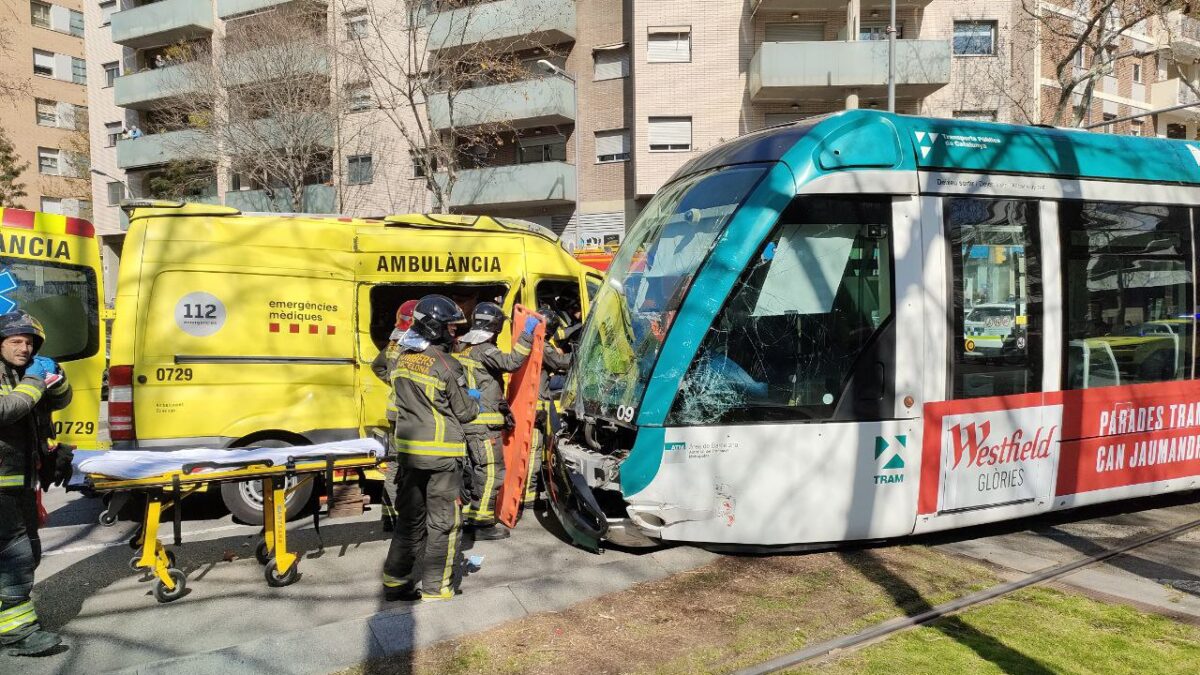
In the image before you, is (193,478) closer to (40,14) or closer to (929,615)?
(929,615)

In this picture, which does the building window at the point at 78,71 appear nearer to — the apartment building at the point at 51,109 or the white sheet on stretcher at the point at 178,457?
the apartment building at the point at 51,109

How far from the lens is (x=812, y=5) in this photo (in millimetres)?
22391

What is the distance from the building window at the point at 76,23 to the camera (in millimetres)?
39850

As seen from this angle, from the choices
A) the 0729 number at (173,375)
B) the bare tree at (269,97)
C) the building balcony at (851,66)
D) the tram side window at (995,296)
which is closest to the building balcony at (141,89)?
the bare tree at (269,97)

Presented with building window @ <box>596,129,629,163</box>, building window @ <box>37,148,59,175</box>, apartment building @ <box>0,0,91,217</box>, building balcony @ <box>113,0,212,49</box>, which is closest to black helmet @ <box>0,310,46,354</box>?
building window @ <box>596,129,629,163</box>

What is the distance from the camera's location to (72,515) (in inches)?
279

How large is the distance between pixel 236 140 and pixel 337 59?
138 inches

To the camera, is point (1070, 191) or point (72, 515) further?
point (72, 515)

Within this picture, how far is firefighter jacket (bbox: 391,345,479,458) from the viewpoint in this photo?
15.0 ft

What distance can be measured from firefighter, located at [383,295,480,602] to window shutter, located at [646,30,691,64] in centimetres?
2007

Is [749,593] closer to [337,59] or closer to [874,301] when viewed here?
[874,301]

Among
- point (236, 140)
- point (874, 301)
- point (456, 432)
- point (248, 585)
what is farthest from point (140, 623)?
point (236, 140)

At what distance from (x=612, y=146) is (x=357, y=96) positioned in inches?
303

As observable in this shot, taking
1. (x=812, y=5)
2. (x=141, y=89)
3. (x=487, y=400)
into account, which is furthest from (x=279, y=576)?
(x=141, y=89)
